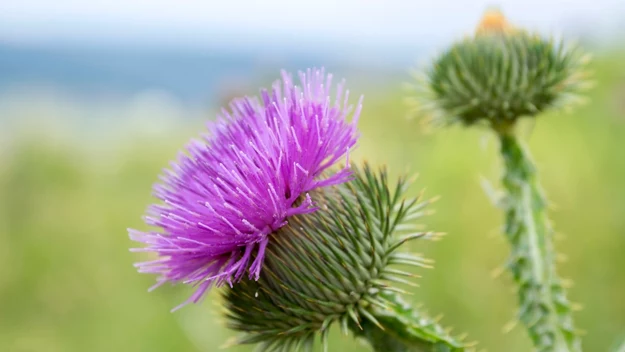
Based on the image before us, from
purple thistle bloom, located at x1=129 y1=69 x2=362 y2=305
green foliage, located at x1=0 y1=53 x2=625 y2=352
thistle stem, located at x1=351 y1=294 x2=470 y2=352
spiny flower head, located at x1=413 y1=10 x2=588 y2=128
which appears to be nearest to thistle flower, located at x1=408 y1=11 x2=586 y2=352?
spiny flower head, located at x1=413 y1=10 x2=588 y2=128

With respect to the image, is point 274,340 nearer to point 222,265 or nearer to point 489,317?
point 222,265

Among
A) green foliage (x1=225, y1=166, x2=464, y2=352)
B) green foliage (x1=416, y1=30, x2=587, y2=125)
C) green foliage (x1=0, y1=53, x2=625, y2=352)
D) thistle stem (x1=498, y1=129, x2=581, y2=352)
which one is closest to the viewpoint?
green foliage (x1=225, y1=166, x2=464, y2=352)

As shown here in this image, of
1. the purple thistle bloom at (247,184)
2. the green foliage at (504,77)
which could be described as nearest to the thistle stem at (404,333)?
the purple thistle bloom at (247,184)

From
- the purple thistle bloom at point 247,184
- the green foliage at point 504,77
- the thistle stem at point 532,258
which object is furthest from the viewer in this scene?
the green foliage at point 504,77

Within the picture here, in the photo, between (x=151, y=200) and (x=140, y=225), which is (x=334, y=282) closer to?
(x=140, y=225)

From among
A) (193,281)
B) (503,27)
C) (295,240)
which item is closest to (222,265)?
(193,281)

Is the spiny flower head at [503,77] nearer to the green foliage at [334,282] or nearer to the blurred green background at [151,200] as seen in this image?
the blurred green background at [151,200]

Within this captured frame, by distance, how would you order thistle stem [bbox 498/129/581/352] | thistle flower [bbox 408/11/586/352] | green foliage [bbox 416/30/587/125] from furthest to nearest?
1. green foliage [bbox 416/30/587/125]
2. thistle flower [bbox 408/11/586/352]
3. thistle stem [bbox 498/129/581/352]

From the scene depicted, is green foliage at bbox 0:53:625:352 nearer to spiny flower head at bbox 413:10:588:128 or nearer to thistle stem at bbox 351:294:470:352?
spiny flower head at bbox 413:10:588:128

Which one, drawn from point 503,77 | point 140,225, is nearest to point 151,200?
point 140,225
